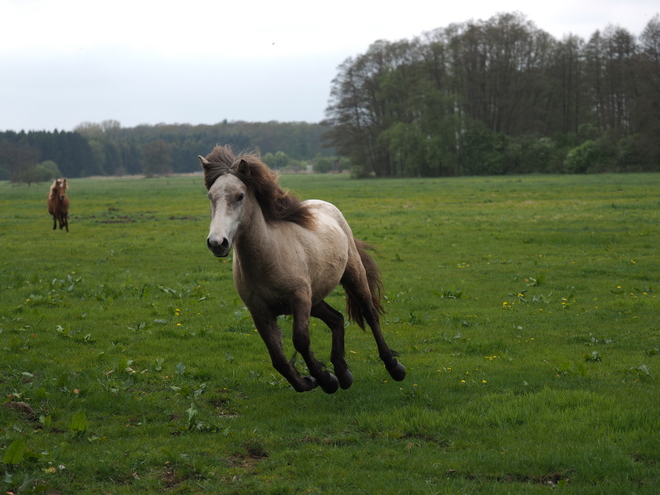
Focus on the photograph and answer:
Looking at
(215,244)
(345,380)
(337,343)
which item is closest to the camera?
(215,244)

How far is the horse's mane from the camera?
609 centimetres

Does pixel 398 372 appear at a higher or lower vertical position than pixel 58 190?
lower

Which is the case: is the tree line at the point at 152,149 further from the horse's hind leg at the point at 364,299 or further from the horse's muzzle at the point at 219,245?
the horse's muzzle at the point at 219,245

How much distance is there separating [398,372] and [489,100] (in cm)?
7865

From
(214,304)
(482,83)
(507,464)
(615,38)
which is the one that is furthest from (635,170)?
(507,464)

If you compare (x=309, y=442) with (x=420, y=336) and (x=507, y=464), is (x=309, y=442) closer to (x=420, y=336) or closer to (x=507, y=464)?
(x=507, y=464)

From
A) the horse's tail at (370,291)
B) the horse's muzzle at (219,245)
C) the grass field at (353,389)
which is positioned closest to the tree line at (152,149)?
the grass field at (353,389)

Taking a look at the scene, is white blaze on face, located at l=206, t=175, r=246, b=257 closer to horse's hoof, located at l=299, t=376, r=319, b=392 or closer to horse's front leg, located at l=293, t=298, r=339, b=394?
horse's front leg, located at l=293, t=298, r=339, b=394

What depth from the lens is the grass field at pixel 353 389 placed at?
486 cm

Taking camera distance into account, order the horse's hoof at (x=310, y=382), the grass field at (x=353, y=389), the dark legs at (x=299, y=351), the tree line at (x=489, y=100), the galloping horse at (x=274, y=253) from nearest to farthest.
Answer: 1. the grass field at (x=353, y=389)
2. the galloping horse at (x=274, y=253)
3. the dark legs at (x=299, y=351)
4. the horse's hoof at (x=310, y=382)
5. the tree line at (x=489, y=100)

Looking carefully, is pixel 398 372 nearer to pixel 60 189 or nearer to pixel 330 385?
pixel 330 385

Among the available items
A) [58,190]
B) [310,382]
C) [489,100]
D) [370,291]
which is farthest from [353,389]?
[489,100]

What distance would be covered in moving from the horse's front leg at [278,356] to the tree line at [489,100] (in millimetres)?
69831

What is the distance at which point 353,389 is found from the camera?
7.06m
